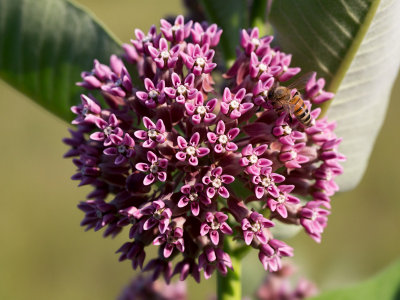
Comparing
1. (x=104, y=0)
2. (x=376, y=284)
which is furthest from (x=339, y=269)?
(x=104, y=0)

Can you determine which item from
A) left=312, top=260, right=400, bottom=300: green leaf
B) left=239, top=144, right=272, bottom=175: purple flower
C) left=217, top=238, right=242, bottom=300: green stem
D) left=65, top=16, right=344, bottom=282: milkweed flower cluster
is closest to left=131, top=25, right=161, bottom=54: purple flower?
left=65, top=16, right=344, bottom=282: milkweed flower cluster

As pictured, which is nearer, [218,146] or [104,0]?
[218,146]

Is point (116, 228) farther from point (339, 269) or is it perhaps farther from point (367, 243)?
point (367, 243)

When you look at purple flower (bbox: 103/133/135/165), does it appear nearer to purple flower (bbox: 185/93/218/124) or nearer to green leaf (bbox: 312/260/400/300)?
purple flower (bbox: 185/93/218/124)

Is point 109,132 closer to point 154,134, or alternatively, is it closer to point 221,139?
point 154,134

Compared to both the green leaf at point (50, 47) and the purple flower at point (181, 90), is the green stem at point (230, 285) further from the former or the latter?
the green leaf at point (50, 47)

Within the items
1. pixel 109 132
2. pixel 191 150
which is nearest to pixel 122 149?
pixel 109 132

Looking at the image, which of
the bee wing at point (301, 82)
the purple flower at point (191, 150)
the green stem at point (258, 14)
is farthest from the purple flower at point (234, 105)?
the green stem at point (258, 14)

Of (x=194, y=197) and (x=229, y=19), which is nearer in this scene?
(x=194, y=197)
